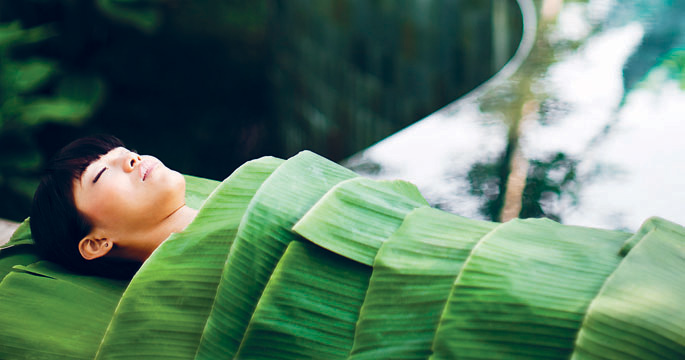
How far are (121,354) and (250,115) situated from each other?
4.06 metres

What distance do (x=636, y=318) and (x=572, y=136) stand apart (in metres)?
0.83

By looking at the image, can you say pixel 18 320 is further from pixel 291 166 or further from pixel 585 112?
pixel 585 112

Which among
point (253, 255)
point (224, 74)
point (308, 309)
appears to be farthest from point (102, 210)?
point (224, 74)

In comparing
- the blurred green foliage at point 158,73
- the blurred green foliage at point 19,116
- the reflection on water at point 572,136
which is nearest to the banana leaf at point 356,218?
the reflection on water at point 572,136

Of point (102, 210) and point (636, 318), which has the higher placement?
point (636, 318)

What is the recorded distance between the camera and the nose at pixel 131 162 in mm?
1239

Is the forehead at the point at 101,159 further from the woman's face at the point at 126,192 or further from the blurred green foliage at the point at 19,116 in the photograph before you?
the blurred green foliage at the point at 19,116

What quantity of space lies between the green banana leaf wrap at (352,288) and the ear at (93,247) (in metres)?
0.07

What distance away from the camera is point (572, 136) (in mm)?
1450

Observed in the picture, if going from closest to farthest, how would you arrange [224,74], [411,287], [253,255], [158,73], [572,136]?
[411,287]
[253,255]
[572,136]
[158,73]
[224,74]

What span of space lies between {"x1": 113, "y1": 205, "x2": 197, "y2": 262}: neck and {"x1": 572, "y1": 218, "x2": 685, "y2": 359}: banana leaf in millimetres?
817

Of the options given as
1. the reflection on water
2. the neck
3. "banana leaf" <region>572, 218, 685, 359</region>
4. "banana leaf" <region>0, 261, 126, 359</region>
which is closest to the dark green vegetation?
the reflection on water

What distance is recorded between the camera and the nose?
1.24 m

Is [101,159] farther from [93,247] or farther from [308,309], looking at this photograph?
[308,309]
